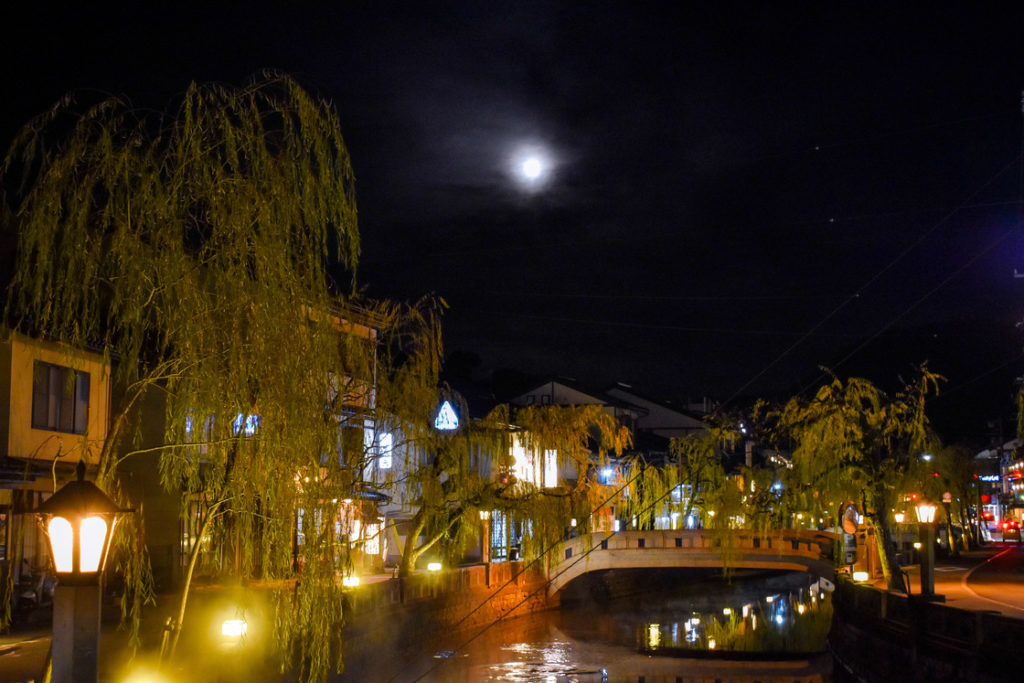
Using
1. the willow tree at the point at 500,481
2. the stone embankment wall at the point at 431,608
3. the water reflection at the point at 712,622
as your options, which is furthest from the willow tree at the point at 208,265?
the water reflection at the point at 712,622

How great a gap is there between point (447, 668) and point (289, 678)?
9.12 meters

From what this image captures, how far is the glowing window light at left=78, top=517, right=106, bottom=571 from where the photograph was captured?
7.32 m

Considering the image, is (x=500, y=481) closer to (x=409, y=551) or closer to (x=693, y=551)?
(x=409, y=551)

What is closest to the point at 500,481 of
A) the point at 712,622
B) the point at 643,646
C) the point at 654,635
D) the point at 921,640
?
the point at 643,646

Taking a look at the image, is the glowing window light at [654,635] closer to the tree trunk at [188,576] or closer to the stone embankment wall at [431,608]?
the stone embankment wall at [431,608]

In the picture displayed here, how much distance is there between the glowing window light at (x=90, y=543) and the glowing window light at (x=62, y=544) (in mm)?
81

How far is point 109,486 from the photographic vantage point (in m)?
9.85

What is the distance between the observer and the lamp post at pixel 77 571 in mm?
7129

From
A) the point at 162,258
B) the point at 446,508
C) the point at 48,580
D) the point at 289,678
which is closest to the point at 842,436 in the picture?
the point at 446,508

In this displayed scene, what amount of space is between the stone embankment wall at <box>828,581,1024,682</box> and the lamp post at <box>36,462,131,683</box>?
15106 mm

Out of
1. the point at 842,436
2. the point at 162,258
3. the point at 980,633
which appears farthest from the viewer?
the point at 842,436

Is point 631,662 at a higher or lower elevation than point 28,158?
lower

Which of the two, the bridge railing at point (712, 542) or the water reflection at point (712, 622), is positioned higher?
the bridge railing at point (712, 542)

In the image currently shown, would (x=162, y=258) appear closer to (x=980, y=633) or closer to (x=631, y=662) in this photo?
(x=980, y=633)
